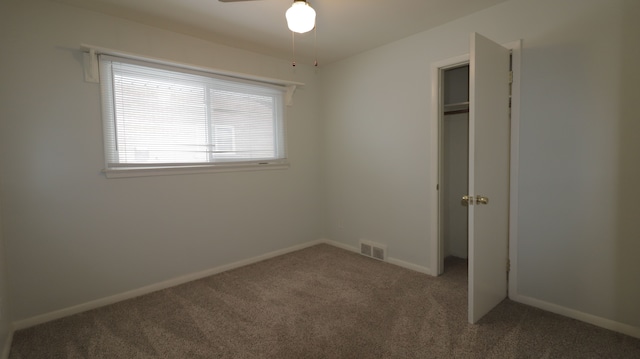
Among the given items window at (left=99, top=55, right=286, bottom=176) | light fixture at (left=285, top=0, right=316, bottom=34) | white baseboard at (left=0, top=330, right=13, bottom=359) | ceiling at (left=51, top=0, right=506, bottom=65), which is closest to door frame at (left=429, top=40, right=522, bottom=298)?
ceiling at (left=51, top=0, right=506, bottom=65)

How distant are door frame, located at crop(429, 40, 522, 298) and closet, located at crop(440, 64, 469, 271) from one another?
1.68 feet

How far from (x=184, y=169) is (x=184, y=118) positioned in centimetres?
51

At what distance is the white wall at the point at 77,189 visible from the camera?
2.26 m

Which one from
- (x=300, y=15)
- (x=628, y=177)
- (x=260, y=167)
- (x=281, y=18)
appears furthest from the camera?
(x=260, y=167)

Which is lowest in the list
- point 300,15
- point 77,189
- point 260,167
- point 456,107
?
point 77,189

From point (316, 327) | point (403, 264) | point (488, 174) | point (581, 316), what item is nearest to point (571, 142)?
point (488, 174)

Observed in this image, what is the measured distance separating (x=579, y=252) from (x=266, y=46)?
3.40 metres

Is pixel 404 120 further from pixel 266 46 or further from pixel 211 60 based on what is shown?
pixel 211 60

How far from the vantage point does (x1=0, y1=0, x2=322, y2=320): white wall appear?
2260mm

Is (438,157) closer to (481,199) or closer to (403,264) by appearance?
(481,199)

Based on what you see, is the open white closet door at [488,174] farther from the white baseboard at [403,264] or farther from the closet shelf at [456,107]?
the closet shelf at [456,107]

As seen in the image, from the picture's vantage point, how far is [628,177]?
2002mm

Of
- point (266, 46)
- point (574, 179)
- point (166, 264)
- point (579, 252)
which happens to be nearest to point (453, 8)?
point (574, 179)

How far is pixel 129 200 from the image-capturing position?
2.74m
